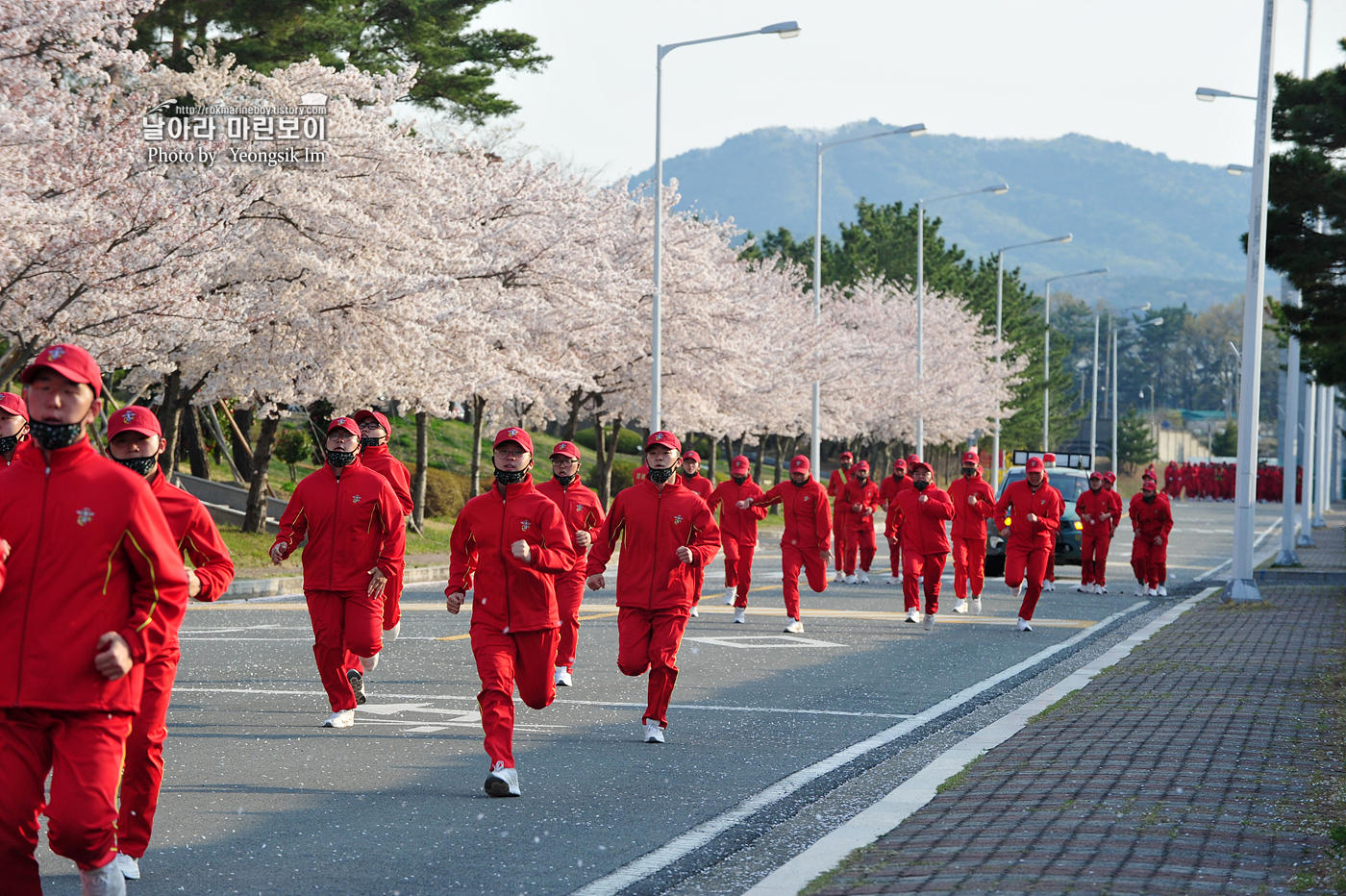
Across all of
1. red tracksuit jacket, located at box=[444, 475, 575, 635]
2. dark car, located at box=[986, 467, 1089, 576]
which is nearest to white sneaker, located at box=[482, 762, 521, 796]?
red tracksuit jacket, located at box=[444, 475, 575, 635]

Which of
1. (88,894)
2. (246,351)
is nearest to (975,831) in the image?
(88,894)

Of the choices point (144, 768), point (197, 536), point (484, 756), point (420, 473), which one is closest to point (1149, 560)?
point (420, 473)

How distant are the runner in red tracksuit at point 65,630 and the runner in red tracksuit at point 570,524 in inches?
257

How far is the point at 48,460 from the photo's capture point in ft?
15.0

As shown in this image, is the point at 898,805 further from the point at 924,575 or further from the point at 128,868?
the point at 924,575

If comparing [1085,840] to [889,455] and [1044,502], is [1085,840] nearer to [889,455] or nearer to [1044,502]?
[1044,502]

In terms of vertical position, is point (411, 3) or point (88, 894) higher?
point (411, 3)

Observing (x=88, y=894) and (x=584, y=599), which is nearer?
(x=88, y=894)

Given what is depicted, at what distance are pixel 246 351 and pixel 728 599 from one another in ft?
29.4

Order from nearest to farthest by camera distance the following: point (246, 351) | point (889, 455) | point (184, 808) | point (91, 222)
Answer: point (184, 808)
point (91, 222)
point (246, 351)
point (889, 455)

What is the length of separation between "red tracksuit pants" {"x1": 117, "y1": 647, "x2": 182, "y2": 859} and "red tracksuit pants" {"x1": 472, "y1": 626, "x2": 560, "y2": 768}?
1619 mm

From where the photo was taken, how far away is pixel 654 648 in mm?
9164

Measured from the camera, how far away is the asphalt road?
6.14m

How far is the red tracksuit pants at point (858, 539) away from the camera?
75.6ft
